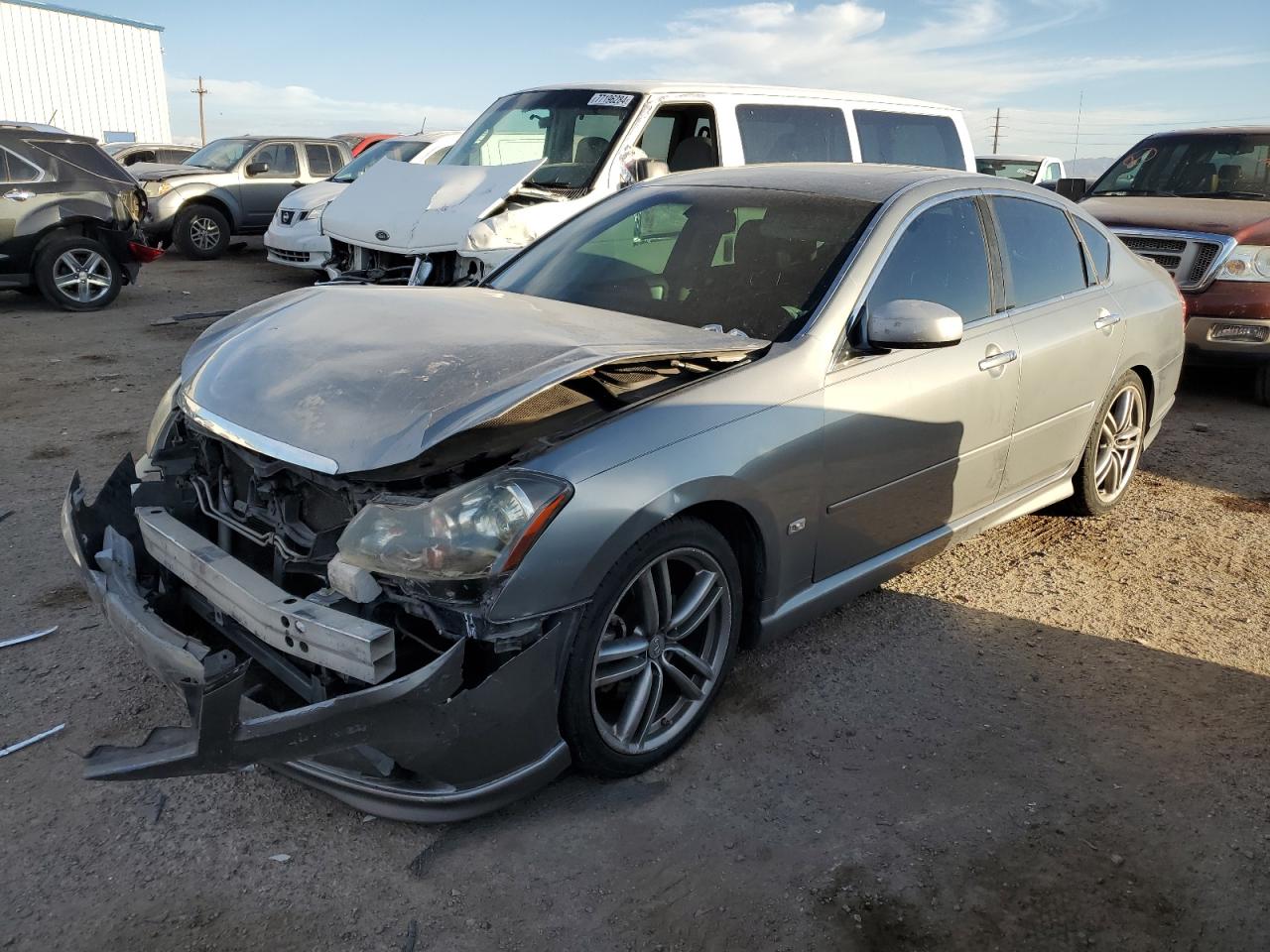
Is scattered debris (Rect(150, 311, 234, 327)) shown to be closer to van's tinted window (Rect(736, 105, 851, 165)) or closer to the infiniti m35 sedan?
van's tinted window (Rect(736, 105, 851, 165))

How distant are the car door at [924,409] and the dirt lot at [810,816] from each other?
518mm

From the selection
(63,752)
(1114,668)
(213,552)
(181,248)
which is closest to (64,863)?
(63,752)

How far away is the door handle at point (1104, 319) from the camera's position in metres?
4.60

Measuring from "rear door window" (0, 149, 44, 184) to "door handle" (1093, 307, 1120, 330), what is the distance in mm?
10072

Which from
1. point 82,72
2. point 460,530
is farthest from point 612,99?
point 82,72

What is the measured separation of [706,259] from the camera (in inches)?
151

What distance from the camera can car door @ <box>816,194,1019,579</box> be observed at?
3.43m

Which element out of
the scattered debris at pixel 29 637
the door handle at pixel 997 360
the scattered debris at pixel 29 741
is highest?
the door handle at pixel 997 360

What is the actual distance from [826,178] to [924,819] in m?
2.44

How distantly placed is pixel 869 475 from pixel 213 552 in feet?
6.86

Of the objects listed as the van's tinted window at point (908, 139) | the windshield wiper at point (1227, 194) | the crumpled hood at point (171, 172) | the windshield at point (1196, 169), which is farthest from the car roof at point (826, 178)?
the crumpled hood at point (171, 172)

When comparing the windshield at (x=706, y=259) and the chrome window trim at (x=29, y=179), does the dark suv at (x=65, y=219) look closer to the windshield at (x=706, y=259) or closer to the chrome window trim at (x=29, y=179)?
the chrome window trim at (x=29, y=179)

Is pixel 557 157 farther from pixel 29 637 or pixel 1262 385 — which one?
pixel 1262 385

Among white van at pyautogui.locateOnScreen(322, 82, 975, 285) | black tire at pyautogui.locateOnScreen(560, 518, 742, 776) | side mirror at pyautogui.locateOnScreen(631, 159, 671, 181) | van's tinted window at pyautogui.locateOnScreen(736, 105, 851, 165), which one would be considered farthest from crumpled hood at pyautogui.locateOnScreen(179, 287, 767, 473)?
van's tinted window at pyautogui.locateOnScreen(736, 105, 851, 165)
